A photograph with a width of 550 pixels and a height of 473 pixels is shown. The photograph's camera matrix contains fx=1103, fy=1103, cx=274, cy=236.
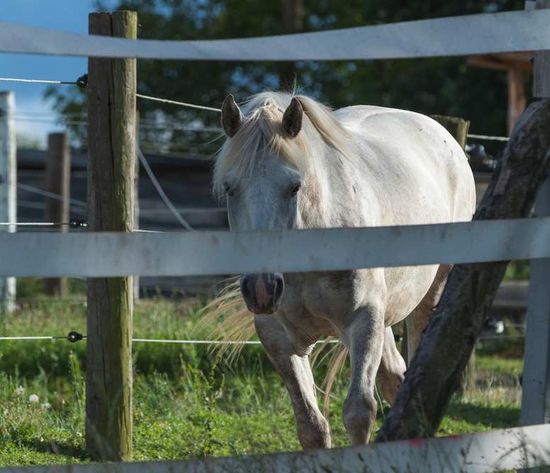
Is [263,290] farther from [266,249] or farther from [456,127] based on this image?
[456,127]

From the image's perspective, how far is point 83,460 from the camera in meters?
5.26

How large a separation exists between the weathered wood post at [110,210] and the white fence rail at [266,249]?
240 cm

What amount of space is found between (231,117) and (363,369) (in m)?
1.23

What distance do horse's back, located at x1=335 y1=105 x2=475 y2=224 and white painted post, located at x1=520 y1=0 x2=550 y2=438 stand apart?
179cm

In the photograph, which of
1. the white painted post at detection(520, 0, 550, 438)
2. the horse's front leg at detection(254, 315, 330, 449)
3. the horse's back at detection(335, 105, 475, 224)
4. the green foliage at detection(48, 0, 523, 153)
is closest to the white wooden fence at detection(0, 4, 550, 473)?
the white painted post at detection(520, 0, 550, 438)

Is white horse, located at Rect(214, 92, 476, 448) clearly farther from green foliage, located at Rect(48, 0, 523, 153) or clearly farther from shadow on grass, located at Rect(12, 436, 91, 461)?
green foliage, located at Rect(48, 0, 523, 153)

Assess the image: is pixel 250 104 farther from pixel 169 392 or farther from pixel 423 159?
pixel 169 392

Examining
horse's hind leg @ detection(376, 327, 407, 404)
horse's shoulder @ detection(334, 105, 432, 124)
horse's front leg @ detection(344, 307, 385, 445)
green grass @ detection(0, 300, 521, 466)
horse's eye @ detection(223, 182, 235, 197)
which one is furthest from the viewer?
horse's shoulder @ detection(334, 105, 432, 124)

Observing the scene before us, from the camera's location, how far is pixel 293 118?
4617mm

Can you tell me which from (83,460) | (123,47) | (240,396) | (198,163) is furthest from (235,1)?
(123,47)

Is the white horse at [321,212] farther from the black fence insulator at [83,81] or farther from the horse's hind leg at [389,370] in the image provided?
the black fence insulator at [83,81]

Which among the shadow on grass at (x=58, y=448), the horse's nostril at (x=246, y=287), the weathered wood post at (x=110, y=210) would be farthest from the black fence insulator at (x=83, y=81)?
the horse's nostril at (x=246, y=287)

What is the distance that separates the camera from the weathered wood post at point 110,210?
17.3 feet

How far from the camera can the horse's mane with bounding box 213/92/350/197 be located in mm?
4469
